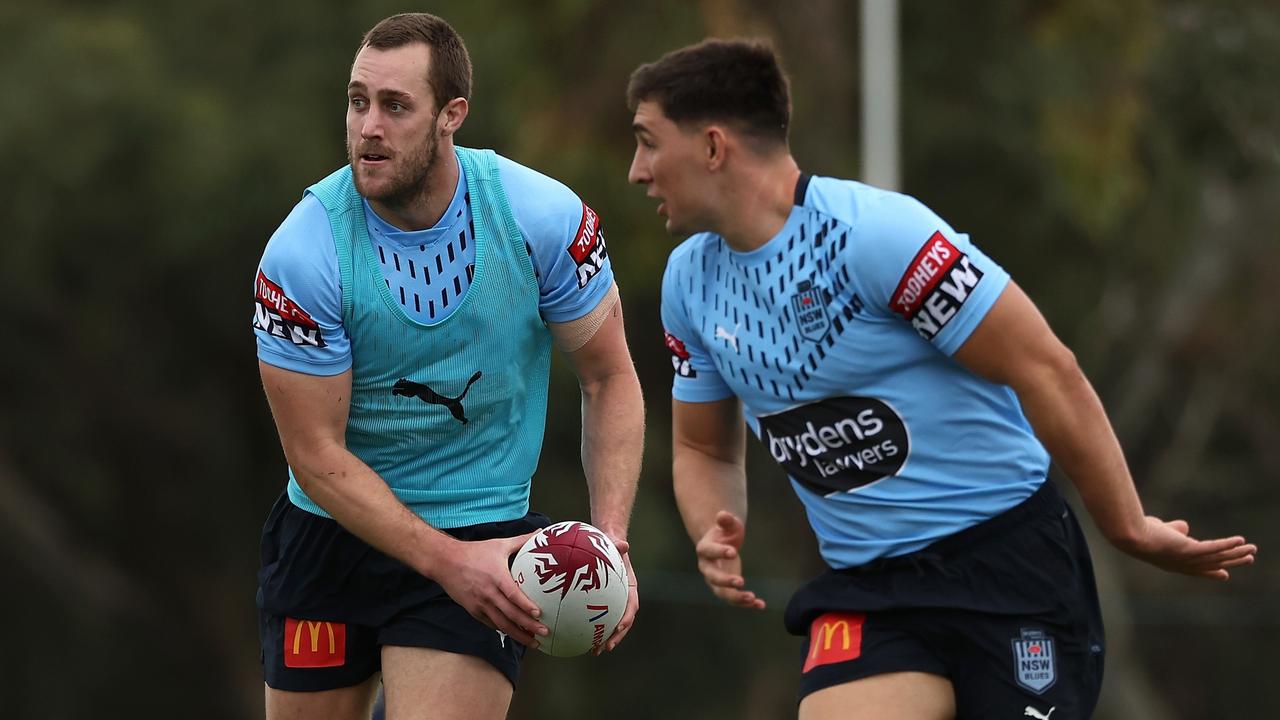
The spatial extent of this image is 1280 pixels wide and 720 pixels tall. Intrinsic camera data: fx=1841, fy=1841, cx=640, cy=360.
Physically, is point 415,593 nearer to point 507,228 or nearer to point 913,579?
point 507,228

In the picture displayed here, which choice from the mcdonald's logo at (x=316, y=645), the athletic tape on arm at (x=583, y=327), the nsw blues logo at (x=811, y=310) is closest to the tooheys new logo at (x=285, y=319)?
the athletic tape on arm at (x=583, y=327)

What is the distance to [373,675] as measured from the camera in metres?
5.23

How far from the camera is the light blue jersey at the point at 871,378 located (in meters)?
4.92

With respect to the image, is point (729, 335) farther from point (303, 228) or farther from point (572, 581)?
point (303, 228)

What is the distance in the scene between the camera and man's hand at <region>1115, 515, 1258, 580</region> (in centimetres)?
504

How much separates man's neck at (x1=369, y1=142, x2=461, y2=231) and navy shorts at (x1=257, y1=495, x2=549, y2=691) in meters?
0.85

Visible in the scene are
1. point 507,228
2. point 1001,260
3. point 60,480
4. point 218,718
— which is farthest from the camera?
point 218,718

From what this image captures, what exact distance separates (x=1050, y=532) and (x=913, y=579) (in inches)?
16.3

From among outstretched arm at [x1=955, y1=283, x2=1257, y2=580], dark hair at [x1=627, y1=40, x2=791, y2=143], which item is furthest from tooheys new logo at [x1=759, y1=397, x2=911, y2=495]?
dark hair at [x1=627, y1=40, x2=791, y2=143]

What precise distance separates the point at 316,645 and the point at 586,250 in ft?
4.38

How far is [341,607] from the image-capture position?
512cm

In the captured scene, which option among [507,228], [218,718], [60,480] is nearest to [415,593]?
[507,228]

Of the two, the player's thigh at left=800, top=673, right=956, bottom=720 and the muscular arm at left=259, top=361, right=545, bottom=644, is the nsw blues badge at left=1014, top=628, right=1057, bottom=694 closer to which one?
the player's thigh at left=800, top=673, right=956, bottom=720

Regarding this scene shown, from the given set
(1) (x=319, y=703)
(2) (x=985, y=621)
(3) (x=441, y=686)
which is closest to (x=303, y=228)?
(3) (x=441, y=686)
